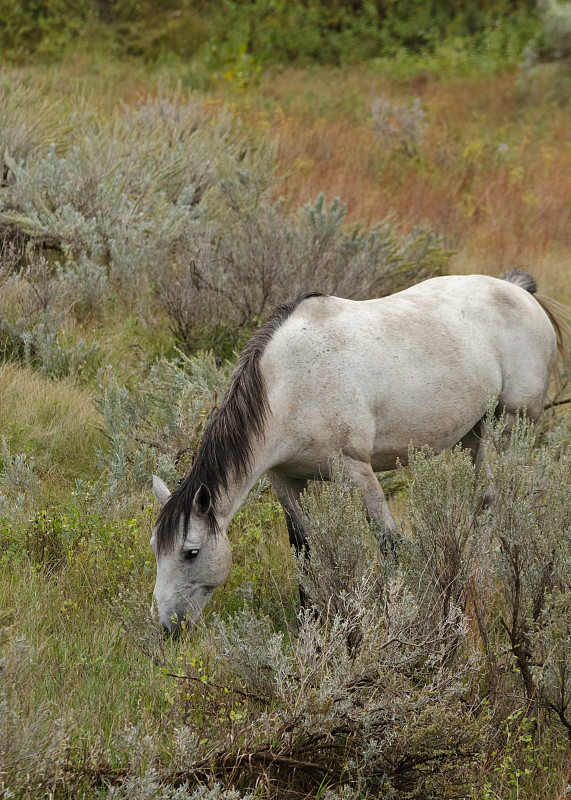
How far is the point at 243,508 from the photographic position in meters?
4.78

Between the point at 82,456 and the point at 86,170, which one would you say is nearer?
the point at 82,456

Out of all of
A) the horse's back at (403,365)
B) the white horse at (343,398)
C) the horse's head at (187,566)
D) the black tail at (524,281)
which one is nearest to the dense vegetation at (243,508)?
the horse's head at (187,566)

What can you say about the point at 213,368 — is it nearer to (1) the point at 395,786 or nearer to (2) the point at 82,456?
(2) the point at 82,456

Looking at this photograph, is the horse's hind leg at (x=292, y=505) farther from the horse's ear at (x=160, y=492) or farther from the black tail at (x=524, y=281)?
the black tail at (x=524, y=281)

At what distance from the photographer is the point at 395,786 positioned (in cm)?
283

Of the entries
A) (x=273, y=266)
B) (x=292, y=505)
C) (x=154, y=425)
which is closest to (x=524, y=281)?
(x=273, y=266)

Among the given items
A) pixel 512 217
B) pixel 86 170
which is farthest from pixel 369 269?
pixel 512 217

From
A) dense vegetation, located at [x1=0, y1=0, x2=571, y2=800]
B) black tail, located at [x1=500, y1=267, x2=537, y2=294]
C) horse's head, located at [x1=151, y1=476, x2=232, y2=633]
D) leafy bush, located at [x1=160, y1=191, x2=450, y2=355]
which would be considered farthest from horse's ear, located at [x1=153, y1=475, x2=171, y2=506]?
black tail, located at [x1=500, y1=267, x2=537, y2=294]

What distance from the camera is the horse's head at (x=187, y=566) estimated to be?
346 centimetres

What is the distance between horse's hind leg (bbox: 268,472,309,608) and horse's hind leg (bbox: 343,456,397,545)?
0.30m

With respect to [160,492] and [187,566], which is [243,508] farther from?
[187,566]

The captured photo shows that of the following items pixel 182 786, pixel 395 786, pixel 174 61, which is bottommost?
pixel 174 61

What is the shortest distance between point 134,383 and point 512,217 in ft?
21.9

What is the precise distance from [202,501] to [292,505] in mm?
896
